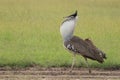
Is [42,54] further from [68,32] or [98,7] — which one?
[98,7]

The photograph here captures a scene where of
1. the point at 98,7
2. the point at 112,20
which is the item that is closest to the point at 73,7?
the point at 98,7

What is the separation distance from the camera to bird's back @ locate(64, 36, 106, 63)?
12.2 metres

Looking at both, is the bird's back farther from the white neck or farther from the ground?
the ground

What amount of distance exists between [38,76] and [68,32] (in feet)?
3.88

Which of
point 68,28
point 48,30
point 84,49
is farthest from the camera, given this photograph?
point 48,30

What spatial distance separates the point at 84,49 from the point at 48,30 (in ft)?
23.7

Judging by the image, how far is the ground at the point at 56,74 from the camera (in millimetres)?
11938

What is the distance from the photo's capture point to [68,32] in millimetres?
12578

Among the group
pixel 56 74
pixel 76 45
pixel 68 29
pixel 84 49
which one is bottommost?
pixel 56 74

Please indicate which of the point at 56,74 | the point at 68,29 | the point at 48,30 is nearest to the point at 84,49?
the point at 68,29

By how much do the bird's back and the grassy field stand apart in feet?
3.82

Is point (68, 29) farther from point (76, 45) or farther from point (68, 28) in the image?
point (76, 45)

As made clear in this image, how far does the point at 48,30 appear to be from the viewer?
19531 millimetres

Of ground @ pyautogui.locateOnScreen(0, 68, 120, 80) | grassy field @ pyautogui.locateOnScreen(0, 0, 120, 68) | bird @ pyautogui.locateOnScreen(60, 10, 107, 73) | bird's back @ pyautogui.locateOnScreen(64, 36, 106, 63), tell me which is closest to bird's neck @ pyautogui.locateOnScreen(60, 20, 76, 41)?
bird @ pyautogui.locateOnScreen(60, 10, 107, 73)
